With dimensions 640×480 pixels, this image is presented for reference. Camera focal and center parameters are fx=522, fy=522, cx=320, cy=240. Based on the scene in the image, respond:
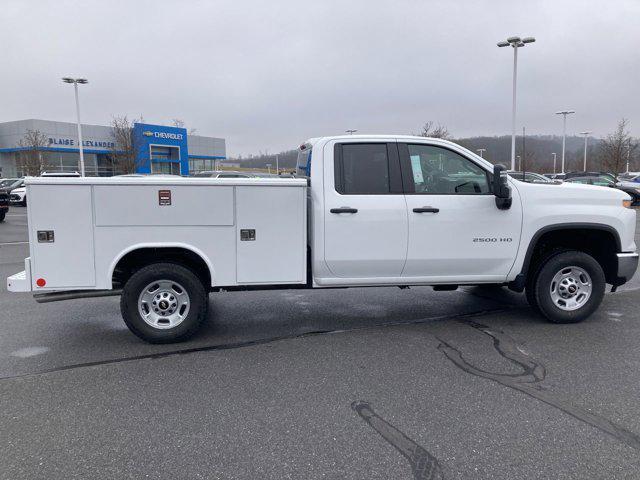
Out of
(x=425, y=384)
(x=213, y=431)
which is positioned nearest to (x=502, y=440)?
(x=425, y=384)

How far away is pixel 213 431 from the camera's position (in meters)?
3.59

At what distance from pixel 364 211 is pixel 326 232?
457 mm

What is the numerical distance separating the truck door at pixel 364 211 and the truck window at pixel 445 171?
0.24 metres

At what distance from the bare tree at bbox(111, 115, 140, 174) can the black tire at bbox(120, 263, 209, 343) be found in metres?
40.9

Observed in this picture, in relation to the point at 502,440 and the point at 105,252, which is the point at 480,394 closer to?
the point at 502,440

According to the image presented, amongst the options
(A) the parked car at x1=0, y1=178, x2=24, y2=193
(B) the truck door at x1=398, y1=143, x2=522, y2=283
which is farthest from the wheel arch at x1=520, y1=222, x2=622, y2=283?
(A) the parked car at x1=0, y1=178, x2=24, y2=193

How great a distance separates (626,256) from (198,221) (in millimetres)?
4797

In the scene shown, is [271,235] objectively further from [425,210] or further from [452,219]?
[452,219]

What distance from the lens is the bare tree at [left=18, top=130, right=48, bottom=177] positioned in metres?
42.7

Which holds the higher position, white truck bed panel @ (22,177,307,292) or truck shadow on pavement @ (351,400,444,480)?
white truck bed panel @ (22,177,307,292)

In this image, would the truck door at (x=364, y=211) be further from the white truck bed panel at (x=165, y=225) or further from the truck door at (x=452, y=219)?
the white truck bed panel at (x=165, y=225)

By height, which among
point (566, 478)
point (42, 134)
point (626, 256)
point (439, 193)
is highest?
point (42, 134)

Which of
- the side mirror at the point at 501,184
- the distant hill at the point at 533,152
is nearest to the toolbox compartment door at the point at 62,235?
the side mirror at the point at 501,184

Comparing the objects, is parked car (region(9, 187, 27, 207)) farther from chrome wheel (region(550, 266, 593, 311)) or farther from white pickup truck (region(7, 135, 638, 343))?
chrome wheel (region(550, 266, 593, 311))
